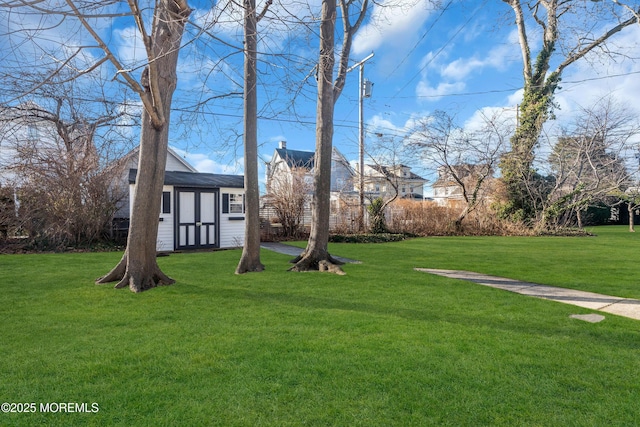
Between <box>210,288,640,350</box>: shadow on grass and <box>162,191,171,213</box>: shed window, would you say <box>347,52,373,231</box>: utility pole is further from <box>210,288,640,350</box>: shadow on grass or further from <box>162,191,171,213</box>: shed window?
<box>210,288,640,350</box>: shadow on grass

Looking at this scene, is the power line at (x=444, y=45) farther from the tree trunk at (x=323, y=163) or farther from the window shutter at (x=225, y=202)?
the window shutter at (x=225, y=202)

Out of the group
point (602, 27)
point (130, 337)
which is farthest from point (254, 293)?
point (602, 27)

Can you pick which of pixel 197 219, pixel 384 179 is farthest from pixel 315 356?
pixel 384 179

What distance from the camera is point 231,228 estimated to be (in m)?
12.9

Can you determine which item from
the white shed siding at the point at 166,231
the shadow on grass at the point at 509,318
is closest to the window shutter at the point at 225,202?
the white shed siding at the point at 166,231

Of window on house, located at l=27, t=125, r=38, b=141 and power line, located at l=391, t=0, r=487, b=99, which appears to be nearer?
window on house, located at l=27, t=125, r=38, b=141

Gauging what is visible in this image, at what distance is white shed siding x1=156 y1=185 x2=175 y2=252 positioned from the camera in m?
11.6

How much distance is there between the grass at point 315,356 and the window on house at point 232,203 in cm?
721

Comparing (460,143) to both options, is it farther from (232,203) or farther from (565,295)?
(565,295)

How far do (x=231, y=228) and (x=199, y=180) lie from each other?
2.03 meters

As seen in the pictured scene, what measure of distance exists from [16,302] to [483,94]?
768 inches

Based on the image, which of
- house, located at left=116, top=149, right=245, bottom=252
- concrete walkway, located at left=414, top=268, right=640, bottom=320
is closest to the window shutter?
house, located at left=116, top=149, right=245, bottom=252

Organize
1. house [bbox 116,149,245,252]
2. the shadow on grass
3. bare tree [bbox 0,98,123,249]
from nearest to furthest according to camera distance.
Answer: the shadow on grass
bare tree [bbox 0,98,123,249]
house [bbox 116,149,245,252]

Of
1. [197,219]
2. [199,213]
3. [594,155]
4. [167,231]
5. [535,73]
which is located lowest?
[167,231]
